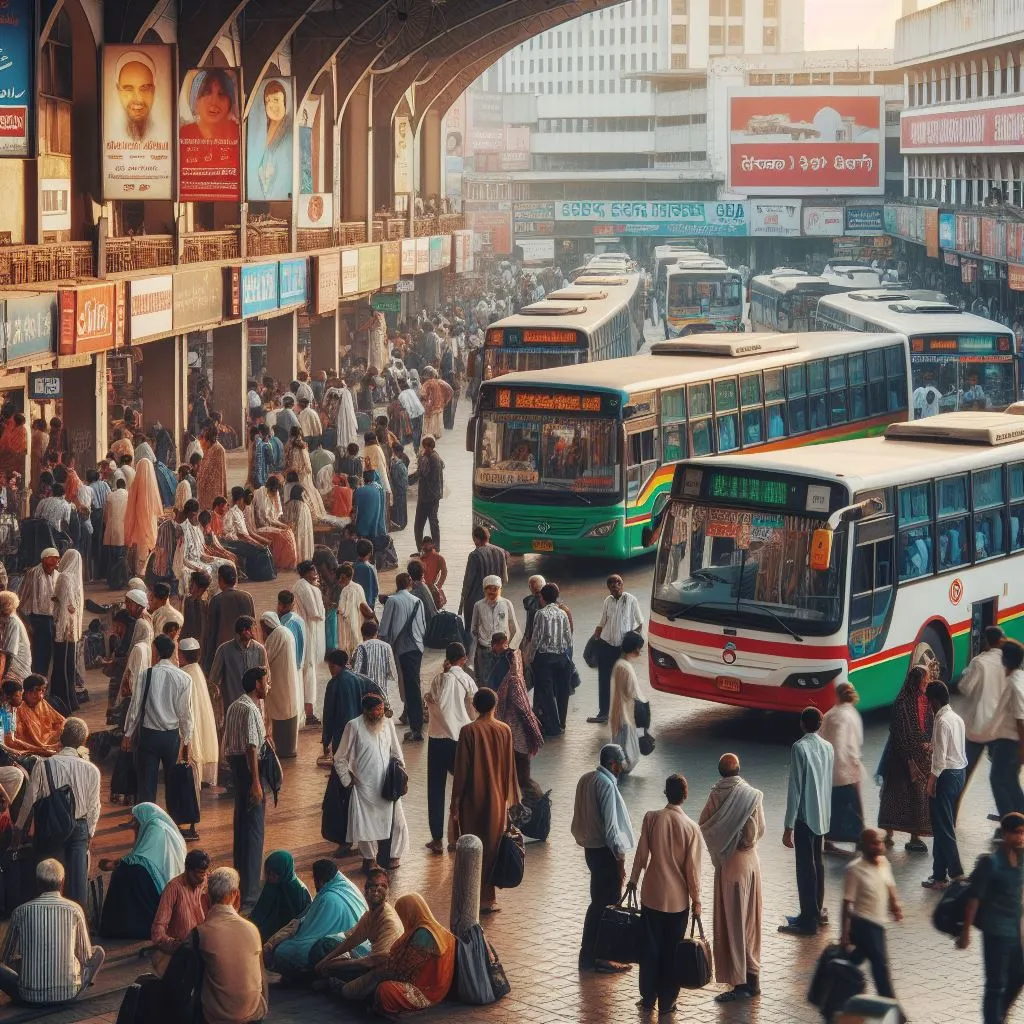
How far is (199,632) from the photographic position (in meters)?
16.8

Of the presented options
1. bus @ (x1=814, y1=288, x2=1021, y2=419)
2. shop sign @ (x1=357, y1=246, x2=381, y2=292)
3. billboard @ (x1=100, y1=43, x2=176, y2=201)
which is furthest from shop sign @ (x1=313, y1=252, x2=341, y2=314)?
billboard @ (x1=100, y1=43, x2=176, y2=201)

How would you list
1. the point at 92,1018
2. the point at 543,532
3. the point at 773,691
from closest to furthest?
the point at 92,1018 → the point at 773,691 → the point at 543,532

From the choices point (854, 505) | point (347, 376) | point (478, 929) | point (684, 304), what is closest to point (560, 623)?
point (854, 505)

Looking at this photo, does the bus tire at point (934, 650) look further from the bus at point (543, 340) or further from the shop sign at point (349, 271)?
the shop sign at point (349, 271)

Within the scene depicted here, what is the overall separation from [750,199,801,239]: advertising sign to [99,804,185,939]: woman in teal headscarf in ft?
298

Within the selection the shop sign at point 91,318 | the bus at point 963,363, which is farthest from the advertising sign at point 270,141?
the bus at point 963,363

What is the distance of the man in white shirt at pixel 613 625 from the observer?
1706 cm

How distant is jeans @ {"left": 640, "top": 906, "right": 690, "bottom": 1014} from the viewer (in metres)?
10.9

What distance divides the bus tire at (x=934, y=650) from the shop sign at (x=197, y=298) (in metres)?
15.7

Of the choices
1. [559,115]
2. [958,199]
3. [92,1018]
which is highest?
[559,115]

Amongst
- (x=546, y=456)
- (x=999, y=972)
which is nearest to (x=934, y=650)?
(x=546, y=456)

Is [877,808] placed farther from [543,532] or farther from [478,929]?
[543,532]

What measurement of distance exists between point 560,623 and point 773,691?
5.70 ft

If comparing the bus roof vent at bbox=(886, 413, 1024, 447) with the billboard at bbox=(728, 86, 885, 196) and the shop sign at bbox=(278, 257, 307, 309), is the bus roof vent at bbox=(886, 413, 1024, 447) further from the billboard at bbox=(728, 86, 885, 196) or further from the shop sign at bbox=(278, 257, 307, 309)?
the billboard at bbox=(728, 86, 885, 196)
